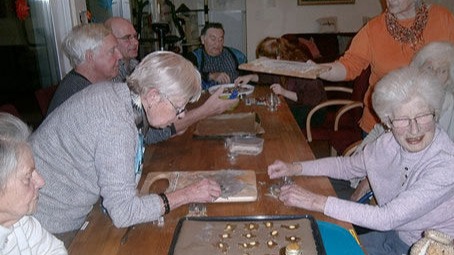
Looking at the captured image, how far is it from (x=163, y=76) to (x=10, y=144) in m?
0.48

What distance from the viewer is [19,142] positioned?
112cm

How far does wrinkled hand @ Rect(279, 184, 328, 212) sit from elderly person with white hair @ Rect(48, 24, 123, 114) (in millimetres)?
1229

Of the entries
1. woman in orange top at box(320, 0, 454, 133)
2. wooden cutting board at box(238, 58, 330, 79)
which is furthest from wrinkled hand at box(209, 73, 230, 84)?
woman in orange top at box(320, 0, 454, 133)

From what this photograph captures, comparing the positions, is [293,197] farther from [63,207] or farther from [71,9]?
[71,9]

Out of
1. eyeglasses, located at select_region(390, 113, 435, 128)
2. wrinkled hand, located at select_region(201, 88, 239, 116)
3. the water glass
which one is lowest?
the water glass

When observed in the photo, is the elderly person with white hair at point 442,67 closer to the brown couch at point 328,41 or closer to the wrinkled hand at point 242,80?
the wrinkled hand at point 242,80

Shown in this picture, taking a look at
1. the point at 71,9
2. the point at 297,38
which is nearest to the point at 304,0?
the point at 297,38

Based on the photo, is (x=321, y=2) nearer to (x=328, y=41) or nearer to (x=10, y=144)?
(x=328, y=41)

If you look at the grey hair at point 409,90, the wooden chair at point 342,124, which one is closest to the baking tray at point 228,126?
the grey hair at point 409,90

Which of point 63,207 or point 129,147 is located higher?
point 129,147

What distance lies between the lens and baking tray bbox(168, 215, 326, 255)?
1215mm

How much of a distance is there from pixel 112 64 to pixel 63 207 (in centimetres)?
106

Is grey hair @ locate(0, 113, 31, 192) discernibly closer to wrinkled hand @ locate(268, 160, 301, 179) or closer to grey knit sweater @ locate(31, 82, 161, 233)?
grey knit sweater @ locate(31, 82, 161, 233)

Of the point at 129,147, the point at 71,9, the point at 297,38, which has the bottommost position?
the point at 297,38
